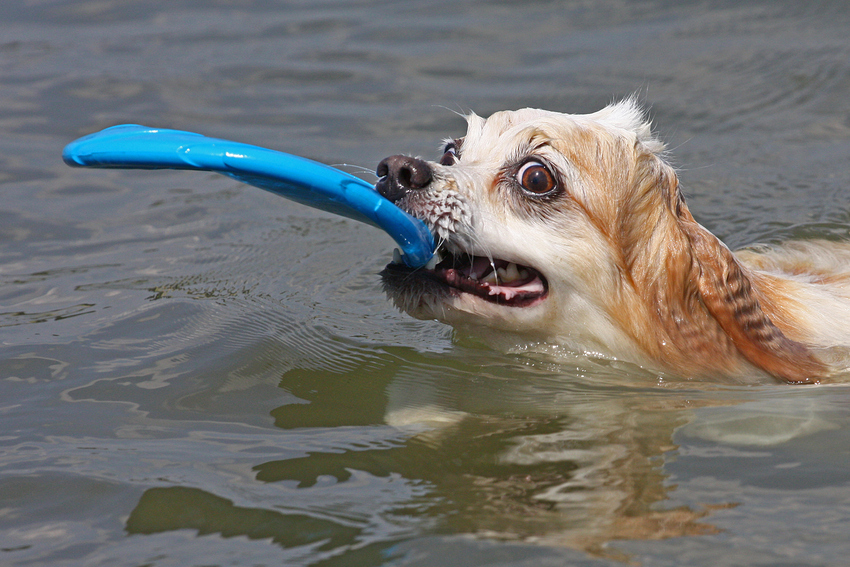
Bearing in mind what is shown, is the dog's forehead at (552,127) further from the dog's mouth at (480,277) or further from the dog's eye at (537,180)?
the dog's mouth at (480,277)

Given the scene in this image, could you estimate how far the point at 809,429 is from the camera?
4.43 meters

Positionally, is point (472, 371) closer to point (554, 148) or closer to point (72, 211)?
point (554, 148)

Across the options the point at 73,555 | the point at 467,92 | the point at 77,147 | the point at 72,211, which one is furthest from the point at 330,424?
the point at 467,92

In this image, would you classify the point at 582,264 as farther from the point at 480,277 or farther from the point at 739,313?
the point at 739,313

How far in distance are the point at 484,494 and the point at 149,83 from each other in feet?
27.8

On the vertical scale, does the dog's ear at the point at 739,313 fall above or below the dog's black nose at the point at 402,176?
below

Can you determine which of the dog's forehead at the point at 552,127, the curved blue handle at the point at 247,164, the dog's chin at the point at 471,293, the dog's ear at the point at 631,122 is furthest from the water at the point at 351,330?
the dog's ear at the point at 631,122

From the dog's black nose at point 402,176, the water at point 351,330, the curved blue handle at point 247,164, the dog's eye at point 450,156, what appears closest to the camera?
the water at point 351,330

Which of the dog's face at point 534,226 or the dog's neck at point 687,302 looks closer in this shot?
the dog's face at point 534,226

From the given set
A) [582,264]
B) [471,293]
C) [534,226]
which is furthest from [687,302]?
[471,293]

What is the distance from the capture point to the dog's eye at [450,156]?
589 centimetres

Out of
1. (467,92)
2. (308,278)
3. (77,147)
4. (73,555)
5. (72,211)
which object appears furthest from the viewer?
(467,92)

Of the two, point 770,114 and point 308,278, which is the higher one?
point 770,114

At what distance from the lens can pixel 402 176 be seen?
516cm
